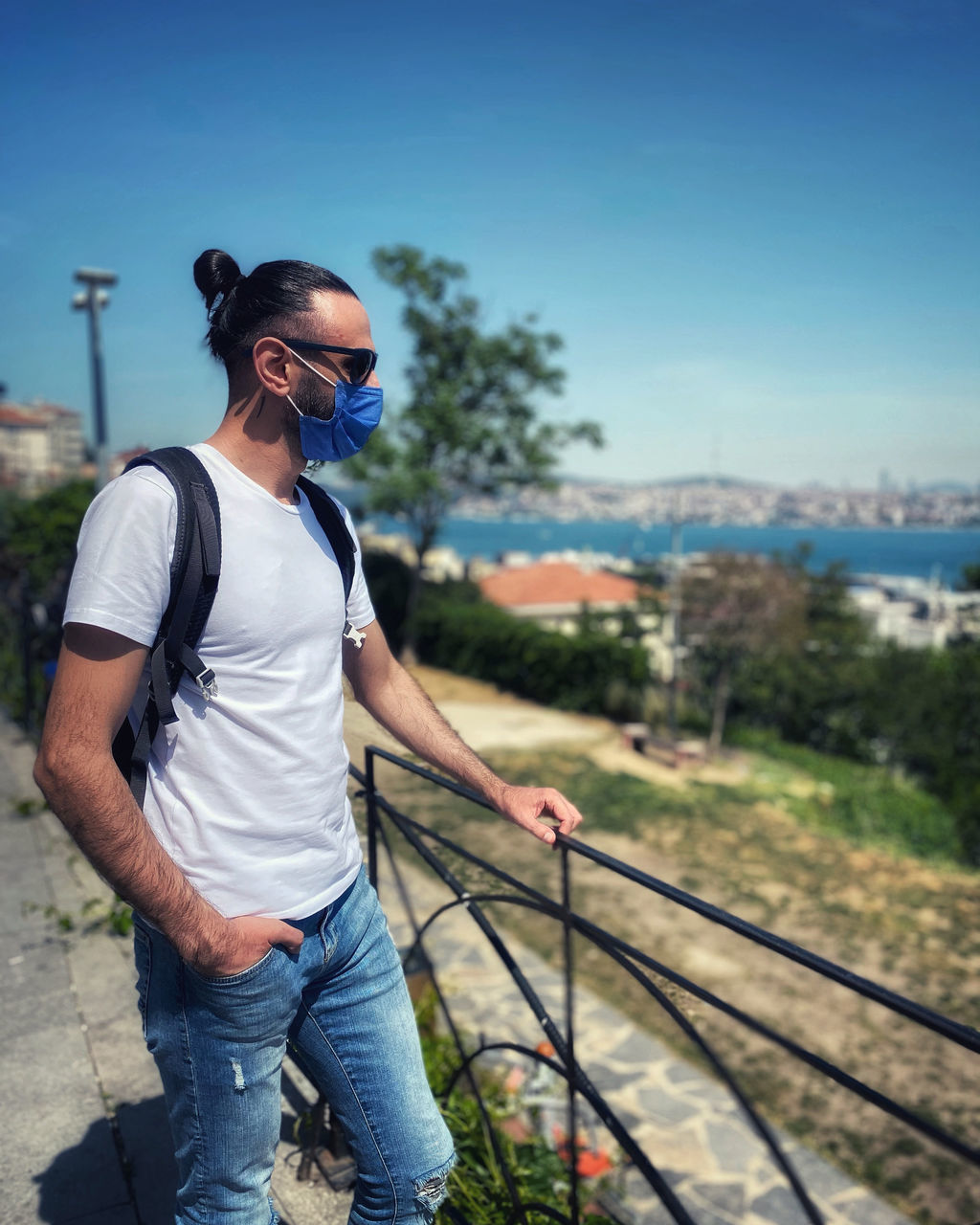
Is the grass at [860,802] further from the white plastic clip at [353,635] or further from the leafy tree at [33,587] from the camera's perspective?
the white plastic clip at [353,635]

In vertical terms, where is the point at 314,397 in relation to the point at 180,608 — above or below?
above

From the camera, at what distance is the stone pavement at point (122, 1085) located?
1.95 m

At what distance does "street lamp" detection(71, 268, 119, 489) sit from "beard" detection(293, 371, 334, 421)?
8.59 meters

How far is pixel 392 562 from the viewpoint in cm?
2142

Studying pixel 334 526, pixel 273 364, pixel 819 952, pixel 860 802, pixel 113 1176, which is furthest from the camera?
pixel 860 802

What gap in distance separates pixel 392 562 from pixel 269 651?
801 inches

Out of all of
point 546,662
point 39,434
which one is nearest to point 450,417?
point 546,662

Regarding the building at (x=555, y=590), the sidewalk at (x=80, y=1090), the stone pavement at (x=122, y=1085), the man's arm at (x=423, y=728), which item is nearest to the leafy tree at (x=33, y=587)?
the stone pavement at (x=122, y=1085)

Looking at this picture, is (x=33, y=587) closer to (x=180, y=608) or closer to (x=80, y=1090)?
(x=80, y=1090)

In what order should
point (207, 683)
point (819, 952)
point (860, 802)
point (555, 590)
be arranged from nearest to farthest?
point (207, 683)
point (819, 952)
point (860, 802)
point (555, 590)

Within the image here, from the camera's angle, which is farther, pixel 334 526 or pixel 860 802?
pixel 860 802

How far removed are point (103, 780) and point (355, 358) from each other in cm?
71

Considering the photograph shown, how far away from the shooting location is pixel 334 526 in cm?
144

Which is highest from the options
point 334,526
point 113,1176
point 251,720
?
point 334,526
